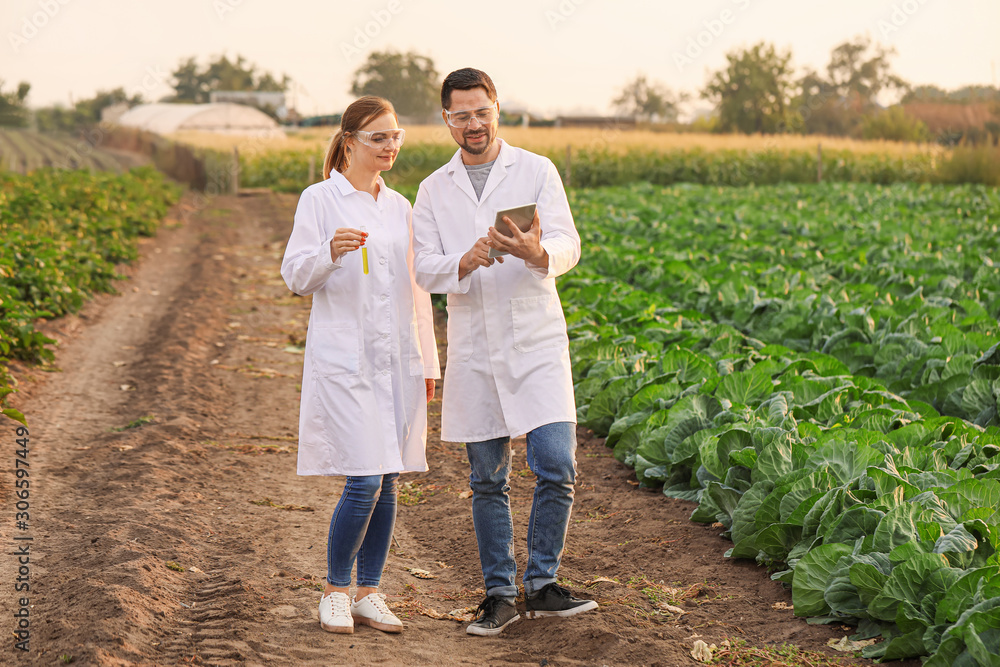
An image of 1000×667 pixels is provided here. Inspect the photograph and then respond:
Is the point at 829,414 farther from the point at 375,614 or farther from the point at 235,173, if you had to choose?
the point at 235,173

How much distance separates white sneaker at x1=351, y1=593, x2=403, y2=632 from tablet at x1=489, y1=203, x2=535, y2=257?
134cm

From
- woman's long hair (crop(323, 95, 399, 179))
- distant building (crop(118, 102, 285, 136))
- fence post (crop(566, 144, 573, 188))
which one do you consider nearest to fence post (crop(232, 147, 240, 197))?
fence post (crop(566, 144, 573, 188))

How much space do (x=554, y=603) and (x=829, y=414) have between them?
2188 mm

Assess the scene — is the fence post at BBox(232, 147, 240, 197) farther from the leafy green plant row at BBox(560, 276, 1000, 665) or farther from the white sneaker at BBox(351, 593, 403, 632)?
the white sneaker at BBox(351, 593, 403, 632)

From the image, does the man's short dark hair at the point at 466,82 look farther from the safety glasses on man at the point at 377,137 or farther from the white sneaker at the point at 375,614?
the white sneaker at the point at 375,614

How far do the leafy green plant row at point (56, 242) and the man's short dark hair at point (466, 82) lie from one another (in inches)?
106

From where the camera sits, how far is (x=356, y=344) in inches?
118

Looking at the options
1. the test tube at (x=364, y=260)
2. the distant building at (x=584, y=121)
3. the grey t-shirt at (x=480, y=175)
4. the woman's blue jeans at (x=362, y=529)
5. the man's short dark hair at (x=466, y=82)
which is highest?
the distant building at (x=584, y=121)

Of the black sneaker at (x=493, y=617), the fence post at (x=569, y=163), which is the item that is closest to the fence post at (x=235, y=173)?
the fence post at (x=569, y=163)

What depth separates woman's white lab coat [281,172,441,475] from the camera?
2.96 meters

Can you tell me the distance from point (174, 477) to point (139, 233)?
12.2m

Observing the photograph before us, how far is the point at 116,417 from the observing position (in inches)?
235

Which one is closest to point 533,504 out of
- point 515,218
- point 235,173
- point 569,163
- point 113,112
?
point 515,218

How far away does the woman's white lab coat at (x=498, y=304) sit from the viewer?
3.06 m
